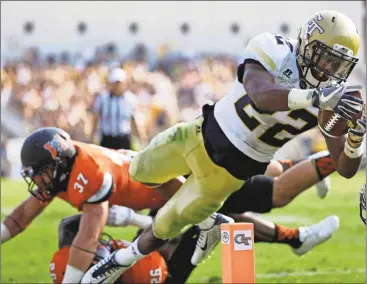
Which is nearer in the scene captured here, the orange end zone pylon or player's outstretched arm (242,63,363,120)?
the orange end zone pylon

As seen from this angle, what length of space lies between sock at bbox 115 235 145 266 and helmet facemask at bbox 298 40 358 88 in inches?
48.9

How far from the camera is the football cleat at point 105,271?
446cm

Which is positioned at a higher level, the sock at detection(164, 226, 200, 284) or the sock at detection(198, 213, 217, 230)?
the sock at detection(198, 213, 217, 230)

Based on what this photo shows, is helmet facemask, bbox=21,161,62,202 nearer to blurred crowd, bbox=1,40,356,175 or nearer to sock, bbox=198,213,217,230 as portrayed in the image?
sock, bbox=198,213,217,230

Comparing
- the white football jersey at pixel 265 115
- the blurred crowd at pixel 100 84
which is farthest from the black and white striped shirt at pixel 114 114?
the white football jersey at pixel 265 115

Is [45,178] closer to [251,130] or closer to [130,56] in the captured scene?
[251,130]

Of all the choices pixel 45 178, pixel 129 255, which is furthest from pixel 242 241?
pixel 45 178

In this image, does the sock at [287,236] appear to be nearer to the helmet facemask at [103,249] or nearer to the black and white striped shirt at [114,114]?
the helmet facemask at [103,249]

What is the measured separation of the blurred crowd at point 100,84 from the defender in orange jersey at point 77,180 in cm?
789

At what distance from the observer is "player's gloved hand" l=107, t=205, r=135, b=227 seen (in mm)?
4906

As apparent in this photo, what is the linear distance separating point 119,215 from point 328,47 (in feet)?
5.70

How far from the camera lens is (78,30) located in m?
14.7

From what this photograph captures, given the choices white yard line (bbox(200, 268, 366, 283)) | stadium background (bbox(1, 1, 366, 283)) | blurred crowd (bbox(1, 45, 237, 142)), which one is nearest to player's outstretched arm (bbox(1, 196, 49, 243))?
white yard line (bbox(200, 268, 366, 283))

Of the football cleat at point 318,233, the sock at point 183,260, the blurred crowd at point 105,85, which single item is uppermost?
the sock at point 183,260
